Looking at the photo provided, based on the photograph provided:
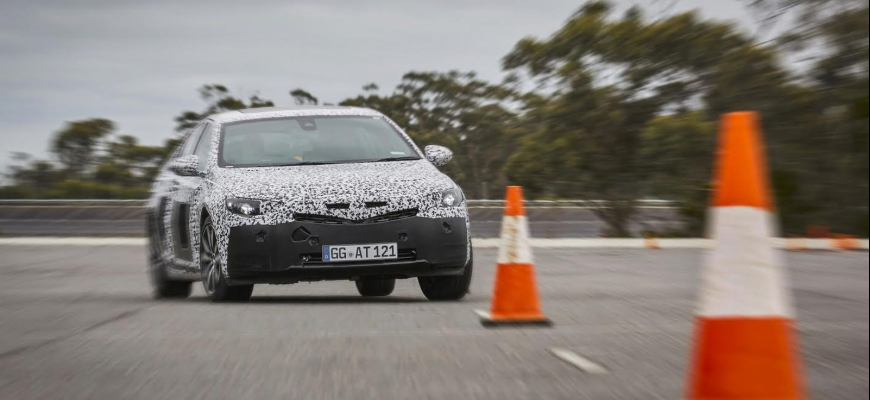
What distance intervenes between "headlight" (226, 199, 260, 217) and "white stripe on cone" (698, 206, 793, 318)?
5.52 m

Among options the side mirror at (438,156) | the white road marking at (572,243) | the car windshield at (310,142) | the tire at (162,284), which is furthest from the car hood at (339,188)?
the white road marking at (572,243)

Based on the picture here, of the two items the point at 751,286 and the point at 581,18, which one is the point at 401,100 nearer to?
the point at 581,18

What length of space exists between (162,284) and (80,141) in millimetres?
37189

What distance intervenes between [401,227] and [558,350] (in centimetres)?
258

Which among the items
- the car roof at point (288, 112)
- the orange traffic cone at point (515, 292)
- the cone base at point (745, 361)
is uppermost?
the car roof at point (288, 112)

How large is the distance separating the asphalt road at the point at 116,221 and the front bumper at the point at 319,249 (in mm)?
24768

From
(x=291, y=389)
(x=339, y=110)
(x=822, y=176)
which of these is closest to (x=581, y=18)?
(x=822, y=176)

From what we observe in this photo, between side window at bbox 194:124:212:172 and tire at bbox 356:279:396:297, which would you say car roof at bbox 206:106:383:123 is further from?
tire at bbox 356:279:396:297

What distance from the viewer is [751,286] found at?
3.36m

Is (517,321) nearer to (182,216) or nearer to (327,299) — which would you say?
(327,299)

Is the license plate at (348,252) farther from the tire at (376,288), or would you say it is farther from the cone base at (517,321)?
the tire at (376,288)

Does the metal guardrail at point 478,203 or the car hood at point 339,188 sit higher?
the car hood at point 339,188

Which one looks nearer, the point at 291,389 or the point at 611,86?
the point at 291,389

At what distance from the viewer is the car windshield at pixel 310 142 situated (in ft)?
31.2
